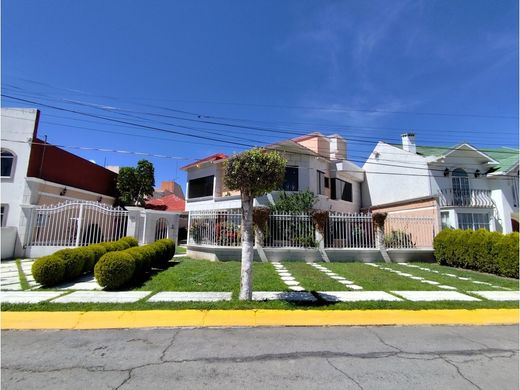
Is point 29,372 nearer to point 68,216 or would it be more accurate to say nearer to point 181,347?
point 181,347

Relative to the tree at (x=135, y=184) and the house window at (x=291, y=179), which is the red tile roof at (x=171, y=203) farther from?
the house window at (x=291, y=179)

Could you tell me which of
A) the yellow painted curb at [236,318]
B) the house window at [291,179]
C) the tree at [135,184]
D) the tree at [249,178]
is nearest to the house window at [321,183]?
the house window at [291,179]

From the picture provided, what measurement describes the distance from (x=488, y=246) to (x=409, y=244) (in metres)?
3.46

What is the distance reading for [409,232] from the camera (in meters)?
14.5

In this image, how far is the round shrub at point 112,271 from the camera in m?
6.93

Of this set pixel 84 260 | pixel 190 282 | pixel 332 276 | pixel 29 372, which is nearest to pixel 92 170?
pixel 84 260

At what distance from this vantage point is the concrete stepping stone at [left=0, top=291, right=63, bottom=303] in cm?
605

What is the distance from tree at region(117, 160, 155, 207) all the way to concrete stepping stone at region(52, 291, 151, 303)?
18.9 meters

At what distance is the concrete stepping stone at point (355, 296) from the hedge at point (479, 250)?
21.7 feet

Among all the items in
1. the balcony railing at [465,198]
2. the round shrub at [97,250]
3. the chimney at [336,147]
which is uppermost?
the chimney at [336,147]

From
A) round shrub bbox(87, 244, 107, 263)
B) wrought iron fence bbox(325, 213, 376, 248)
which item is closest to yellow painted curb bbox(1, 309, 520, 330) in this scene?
round shrub bbox(87, 244, 107, 263)

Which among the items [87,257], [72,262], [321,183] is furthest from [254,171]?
[321,183]

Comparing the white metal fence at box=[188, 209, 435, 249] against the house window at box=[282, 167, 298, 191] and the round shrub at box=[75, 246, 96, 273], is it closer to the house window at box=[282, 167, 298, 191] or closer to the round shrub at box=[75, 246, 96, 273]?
the round shrub at box=[75, 246, 96, 273]

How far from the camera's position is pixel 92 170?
21.8 m
